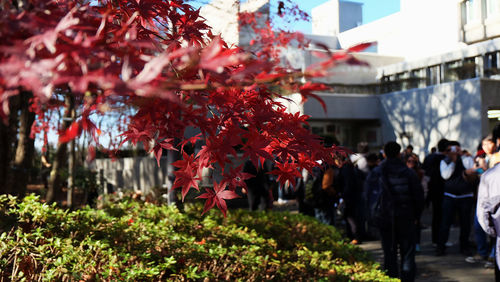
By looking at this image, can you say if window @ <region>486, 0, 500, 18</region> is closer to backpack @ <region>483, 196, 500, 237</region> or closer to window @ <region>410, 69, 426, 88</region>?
window @ <region>410, 69, 426, 88</region>

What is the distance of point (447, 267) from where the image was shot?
6.39m

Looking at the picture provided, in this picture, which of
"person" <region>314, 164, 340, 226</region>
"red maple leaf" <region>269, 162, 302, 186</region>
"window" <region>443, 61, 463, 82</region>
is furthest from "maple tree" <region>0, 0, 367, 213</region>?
"window" <region>443, 61, 463, 82</region>

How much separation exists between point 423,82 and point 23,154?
18.0m

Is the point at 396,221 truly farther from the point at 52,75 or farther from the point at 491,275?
the point at 52,75

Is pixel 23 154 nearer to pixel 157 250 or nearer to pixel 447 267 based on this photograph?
pixel 157 250

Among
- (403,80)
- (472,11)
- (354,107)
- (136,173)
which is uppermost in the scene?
(472,11)

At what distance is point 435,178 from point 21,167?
7056mm

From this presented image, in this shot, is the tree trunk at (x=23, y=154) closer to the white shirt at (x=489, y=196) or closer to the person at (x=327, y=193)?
the person at (x=327, y=193)

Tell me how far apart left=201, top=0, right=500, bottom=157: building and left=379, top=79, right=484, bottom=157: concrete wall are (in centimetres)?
4

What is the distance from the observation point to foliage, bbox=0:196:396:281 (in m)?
3.11

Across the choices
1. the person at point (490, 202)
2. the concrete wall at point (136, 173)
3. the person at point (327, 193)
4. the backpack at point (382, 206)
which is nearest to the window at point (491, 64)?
the person at point (327, 193)

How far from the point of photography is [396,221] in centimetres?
512

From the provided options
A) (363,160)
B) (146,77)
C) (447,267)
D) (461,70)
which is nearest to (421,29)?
(461,70)

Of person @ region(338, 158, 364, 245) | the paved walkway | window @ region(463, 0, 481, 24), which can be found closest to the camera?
the paved walkway
